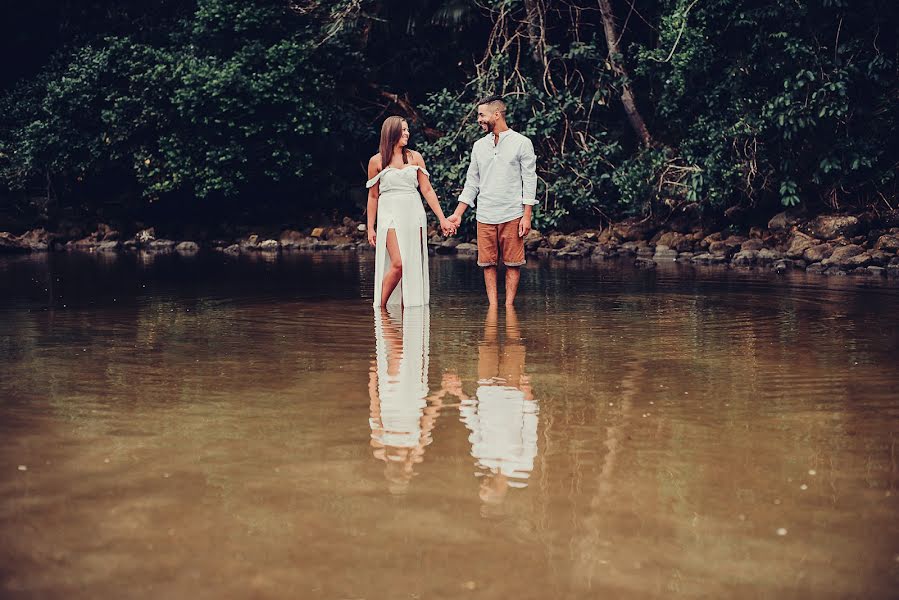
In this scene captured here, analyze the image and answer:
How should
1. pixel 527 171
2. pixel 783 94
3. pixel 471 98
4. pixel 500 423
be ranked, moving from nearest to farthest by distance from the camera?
pixel 500 423, pixel 527 171, pixel 783 94, pixel 471 98

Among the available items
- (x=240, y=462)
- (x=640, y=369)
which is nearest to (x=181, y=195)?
(x=640, y=369)

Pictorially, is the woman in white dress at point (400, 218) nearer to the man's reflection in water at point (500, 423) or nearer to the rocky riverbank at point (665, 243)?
the man's reflection in water at point (500, 423)

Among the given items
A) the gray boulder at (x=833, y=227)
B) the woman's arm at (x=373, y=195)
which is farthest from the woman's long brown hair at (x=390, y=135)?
the gray boulder at (x=833, y=227)

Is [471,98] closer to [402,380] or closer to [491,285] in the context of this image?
[491,285]

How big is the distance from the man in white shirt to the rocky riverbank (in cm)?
678

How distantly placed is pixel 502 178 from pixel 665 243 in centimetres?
1055

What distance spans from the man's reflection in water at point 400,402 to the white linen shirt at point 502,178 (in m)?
1.70

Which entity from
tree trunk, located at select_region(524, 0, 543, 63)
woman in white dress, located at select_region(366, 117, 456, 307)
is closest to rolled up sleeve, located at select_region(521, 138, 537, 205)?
woman in white dress, located at select_region(366, 117, 456, 307)

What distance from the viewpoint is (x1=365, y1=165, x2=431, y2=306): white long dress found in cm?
1062

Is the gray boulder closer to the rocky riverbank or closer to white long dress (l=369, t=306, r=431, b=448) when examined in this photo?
the rocky riverbank

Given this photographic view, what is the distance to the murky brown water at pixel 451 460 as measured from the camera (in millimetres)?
3410

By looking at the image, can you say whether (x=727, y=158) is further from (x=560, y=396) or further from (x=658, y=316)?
(x=560, y=396)

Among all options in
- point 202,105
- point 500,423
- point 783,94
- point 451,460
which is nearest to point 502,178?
point 500,423

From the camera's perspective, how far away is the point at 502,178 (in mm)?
10539
